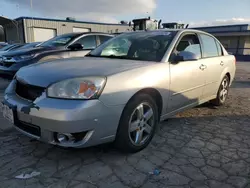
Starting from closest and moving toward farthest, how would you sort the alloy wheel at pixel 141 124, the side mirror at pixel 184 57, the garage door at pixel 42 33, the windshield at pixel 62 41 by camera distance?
the alloy wheel at pixel 141 124
the side mirror at pixel 184 57
the windshield at pixel 62 41
the garage door at pixel 42 33

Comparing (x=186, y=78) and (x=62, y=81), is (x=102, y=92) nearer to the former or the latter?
(x=62, y=81)

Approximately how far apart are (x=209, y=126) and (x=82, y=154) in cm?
220

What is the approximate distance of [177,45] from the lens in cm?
333

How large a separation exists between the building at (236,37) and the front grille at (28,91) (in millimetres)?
29578

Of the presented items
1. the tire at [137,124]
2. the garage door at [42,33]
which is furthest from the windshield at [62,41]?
the garage door at [42,33]

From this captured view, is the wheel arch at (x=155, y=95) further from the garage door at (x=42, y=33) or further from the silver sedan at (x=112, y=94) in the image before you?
the garage door at (x=42, y=33)

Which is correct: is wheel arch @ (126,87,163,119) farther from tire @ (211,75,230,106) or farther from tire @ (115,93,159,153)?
tire @ (211,75,230,106)

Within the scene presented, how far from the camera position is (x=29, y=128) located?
241cm

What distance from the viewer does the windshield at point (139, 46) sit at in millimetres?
3209

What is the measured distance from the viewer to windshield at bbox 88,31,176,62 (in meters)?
3.21

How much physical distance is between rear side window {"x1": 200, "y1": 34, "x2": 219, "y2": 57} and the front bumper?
97.2 inches

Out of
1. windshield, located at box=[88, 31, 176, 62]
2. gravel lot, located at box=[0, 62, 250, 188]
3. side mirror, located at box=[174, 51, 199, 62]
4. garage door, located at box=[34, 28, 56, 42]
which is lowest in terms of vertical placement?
gravel lot, located at box=[0, 62, 250, 188]

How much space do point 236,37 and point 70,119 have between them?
105 feet

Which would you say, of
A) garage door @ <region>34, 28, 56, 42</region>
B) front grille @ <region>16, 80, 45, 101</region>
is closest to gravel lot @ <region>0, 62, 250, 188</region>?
front grille @ <region>16, 80, 45, 101</region>
